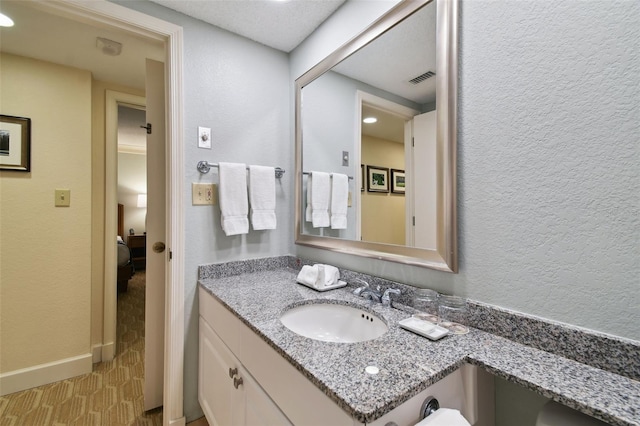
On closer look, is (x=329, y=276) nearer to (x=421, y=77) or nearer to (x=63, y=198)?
(x=421, y=77)

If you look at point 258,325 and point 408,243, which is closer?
point 258,325

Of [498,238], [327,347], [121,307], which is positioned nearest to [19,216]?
[121,307]

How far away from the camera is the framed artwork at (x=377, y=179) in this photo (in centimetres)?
124

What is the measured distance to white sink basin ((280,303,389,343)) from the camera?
1072 millimetres

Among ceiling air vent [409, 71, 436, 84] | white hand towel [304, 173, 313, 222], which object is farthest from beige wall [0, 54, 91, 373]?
ceiling air vent [409, 71, 436, 84]

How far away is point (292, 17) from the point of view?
4.83 feet

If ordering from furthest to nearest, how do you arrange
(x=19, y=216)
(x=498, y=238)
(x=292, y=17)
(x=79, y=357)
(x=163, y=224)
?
(x=79, y=357) < (x=19, y=216) < (x=163, y=224) < (x=292, y=17) < (x=498, y=238)

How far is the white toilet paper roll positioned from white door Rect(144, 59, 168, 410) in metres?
1.55

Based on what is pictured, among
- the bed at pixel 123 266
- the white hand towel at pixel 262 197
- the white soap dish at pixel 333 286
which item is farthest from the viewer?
the bed at pixel 123 266

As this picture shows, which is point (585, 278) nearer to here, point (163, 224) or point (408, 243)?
point (408, 243)

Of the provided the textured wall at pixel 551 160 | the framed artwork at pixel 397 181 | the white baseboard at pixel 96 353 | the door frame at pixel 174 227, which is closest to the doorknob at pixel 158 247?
the door frame at pixel 174 227

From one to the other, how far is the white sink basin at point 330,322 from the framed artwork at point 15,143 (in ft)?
7.05

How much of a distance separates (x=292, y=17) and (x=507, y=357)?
1.72 meters

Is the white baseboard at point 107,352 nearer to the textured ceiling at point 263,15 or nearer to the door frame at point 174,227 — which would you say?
the door frame at point 174,227
